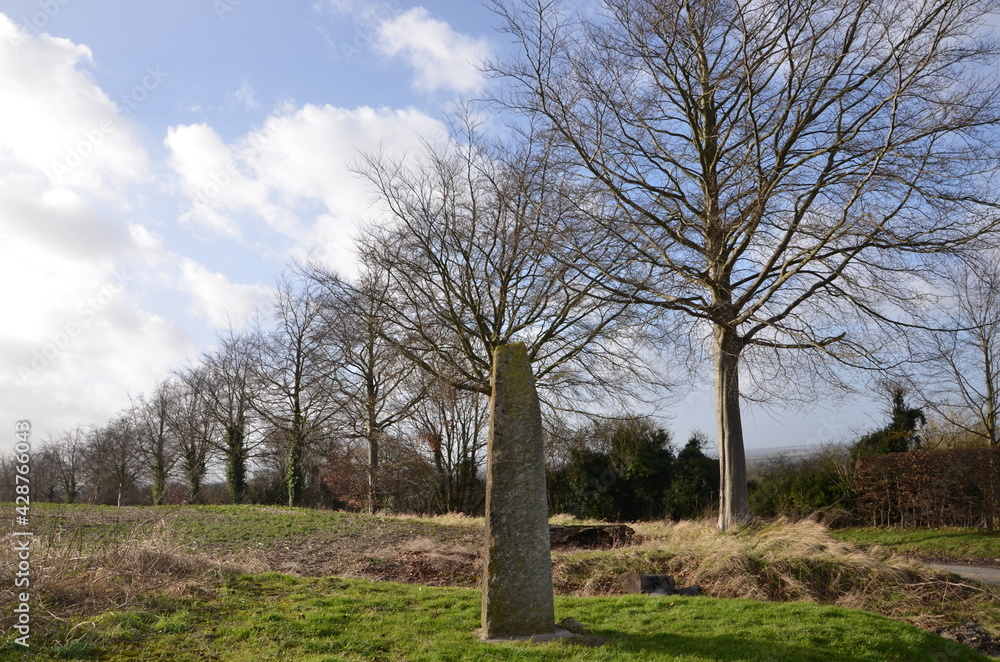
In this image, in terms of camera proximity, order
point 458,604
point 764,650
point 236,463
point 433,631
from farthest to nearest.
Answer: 1. point 236,463
2. point 458,604
3. point 433,631
4. point 764,650

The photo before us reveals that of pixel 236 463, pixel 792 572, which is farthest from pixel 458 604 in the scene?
pixel 236 463

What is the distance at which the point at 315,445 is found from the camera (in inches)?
1101

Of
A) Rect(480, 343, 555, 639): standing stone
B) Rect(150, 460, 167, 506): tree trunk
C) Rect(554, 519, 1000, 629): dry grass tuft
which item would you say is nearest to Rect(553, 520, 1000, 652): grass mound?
Rect(554, 519, 1000, 629): dry grass tuft

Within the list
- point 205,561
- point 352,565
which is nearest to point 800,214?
point 352,565

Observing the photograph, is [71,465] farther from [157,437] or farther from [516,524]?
[516,524]

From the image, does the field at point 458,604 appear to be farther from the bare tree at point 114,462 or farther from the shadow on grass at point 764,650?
the bare tree at point 114,462

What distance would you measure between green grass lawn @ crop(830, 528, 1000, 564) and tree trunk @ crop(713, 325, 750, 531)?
2462 millimetres

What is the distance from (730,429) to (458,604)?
7.83 meters

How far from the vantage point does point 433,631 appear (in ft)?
22.1

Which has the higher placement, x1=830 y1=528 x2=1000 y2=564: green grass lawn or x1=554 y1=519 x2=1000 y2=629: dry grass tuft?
x1=554 y1=519 x2=1000 y2=629: dry grass tuft

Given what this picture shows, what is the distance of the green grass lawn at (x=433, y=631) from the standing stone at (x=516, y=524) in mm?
404

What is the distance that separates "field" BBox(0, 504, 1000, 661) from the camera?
237 inches

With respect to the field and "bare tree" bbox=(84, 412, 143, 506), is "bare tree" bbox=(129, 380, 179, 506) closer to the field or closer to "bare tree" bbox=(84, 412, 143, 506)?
"bare tree" bbox=(84, 412, 143, 506)

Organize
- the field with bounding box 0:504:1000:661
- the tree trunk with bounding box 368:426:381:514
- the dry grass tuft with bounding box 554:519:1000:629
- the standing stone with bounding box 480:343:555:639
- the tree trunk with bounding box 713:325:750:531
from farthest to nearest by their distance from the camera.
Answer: the tree trunk with bounding box 368:426:381:514, the tree trunk with bounding box 713:325:750:531, the dry grass tuft with bounding box 554:519:1000:629, the standing stone with bounding box 480:343:555:639, the field with bounding box 0:504:1000:661
